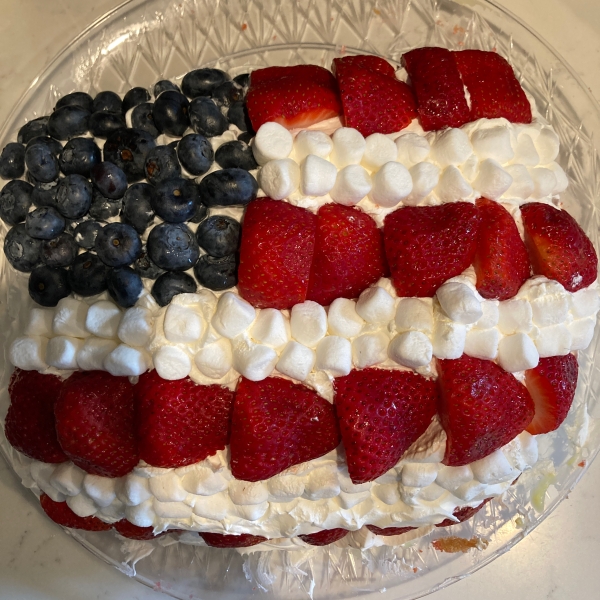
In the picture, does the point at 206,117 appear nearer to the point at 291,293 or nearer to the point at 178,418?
the point at 291,293

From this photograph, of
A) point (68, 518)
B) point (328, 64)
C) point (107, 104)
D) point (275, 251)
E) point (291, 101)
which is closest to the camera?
point (275, 251)

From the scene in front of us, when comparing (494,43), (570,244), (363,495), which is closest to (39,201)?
(363,495)

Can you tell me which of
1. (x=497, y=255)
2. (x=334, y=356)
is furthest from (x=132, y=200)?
(x=497, y=255)

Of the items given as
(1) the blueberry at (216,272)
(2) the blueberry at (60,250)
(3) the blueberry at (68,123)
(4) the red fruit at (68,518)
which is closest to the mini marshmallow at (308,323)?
(1) the blueberry at (216,272)

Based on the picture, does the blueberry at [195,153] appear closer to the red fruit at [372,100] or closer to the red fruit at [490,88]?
the red fruit at [372,100]

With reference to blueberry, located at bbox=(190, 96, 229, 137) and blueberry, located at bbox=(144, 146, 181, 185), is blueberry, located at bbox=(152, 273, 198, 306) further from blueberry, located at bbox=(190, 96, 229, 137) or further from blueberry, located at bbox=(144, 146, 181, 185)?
blueberry, located at bbox=(190, 96, 229, 137)
